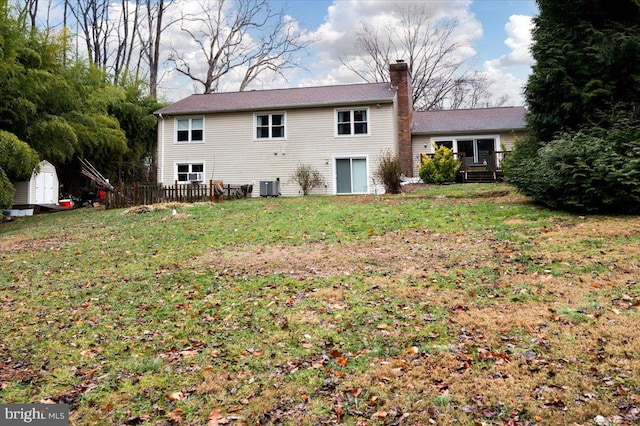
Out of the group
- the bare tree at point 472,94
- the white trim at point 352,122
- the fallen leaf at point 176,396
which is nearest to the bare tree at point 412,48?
the bare tree at point 472,94

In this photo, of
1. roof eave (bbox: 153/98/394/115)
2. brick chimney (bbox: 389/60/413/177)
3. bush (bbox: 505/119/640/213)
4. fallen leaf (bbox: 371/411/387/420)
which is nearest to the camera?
fallen leaf (bbox: 371/411/387/420)

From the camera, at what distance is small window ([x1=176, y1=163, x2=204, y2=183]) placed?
2091 centimetres

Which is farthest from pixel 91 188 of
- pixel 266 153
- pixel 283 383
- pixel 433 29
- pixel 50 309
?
pixel 433 29

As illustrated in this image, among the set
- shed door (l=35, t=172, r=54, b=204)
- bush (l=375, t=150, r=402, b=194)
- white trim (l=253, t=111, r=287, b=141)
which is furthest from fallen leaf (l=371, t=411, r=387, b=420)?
shed door (l=35, t=172, r=54, b=204)

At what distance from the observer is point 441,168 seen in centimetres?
1795

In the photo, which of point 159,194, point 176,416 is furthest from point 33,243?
point 176,416

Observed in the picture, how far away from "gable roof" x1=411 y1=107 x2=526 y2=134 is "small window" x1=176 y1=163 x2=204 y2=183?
1064 centimetres

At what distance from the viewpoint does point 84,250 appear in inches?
337

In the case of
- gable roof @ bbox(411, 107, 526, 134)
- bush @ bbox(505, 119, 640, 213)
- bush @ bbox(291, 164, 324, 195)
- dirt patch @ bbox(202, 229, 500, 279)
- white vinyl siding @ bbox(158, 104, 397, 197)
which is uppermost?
gable roof @ bbox(411, 107, 526, 134)

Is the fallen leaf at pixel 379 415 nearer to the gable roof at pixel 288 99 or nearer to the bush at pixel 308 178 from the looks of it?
the bush at pixel 308 178

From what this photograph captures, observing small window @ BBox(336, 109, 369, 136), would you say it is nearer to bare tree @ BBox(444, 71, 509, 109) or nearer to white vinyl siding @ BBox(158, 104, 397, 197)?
white vinyl siding @ BBox(158, 104, 397, 197)

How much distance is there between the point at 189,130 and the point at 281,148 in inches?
190

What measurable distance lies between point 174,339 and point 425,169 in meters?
15.6

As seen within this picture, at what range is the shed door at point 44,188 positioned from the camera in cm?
1867
